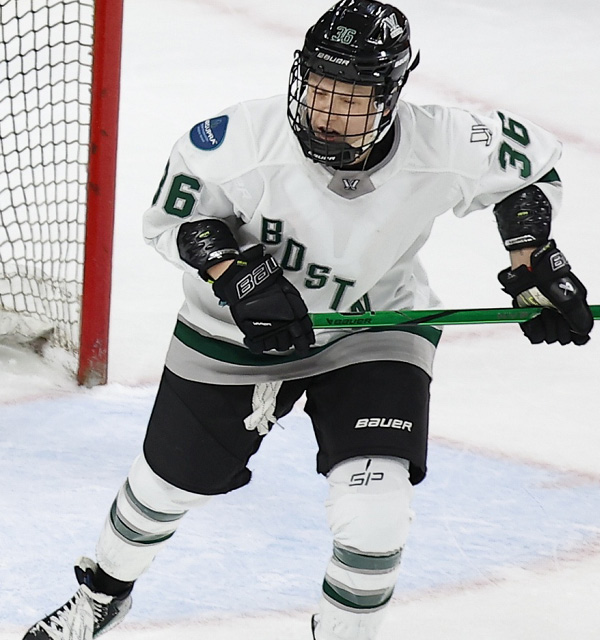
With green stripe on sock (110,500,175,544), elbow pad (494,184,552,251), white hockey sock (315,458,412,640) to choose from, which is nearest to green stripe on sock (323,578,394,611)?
white hockey sock (315,458,412,640)

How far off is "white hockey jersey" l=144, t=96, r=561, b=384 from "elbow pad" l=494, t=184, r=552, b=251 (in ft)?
0.06

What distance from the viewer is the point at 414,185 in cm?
176

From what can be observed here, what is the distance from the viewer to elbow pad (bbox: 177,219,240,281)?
169cm

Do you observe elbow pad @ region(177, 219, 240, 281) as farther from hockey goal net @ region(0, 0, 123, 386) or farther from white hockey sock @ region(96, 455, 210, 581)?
hockey goal net @ region(0, 0, 123, 386)

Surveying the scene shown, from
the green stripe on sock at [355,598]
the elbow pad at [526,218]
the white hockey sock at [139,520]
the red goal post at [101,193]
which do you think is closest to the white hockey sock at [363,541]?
the green stripe on sock at [355,598]

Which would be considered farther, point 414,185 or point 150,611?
point 150,611

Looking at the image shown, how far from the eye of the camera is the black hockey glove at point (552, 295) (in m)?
1.77

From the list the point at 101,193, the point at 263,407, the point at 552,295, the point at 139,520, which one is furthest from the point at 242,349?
the point at 101,193

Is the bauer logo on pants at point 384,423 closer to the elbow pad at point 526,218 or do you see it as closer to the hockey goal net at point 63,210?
the elbow pad at point 526,218

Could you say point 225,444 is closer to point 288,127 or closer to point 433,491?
point 288,127

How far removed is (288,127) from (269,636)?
882 millimetres

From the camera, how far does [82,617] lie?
1968 millimetres

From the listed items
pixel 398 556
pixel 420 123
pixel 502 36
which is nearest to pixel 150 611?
pixel 398 556

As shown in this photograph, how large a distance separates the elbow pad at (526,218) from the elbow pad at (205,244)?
1.40 feet
